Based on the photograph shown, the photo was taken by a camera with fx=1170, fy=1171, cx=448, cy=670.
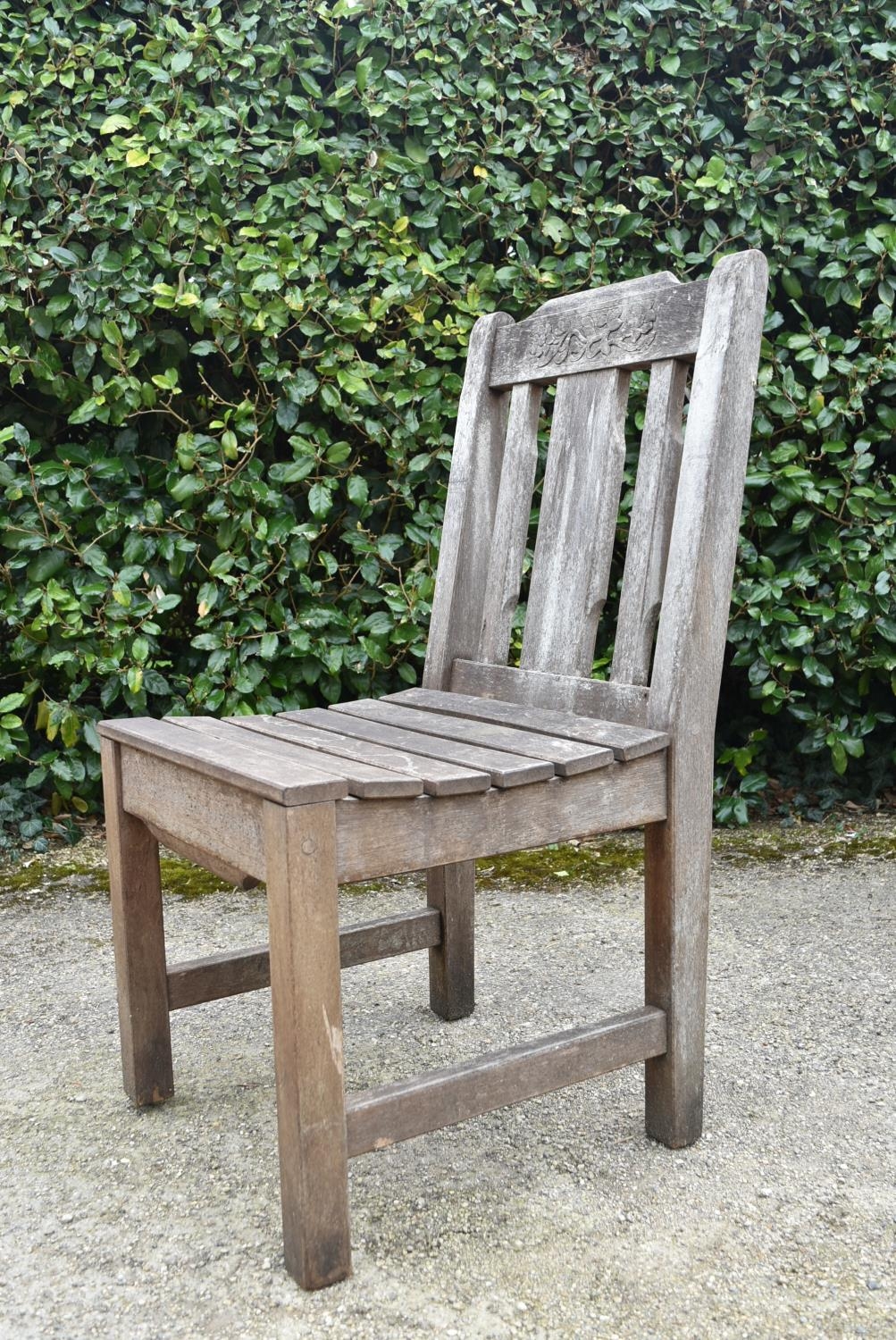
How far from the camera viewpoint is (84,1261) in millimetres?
1446

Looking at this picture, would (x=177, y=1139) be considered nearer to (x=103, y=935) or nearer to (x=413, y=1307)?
(x=413, y=1307)

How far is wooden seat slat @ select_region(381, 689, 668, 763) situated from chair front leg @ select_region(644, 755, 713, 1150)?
7 cm

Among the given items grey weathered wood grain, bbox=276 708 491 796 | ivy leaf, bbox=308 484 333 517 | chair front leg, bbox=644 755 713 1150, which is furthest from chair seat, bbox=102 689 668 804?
ivy leaf, bbox=308 484 333 517

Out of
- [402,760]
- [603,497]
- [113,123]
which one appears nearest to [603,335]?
[603,497]

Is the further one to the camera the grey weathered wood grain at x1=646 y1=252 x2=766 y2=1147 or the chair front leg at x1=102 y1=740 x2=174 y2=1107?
the chair front leg at x1=102 y1=740 x2=174 y2=1107

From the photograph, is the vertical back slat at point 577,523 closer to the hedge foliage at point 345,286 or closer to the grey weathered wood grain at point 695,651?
the grey weathered wood grain at point 695,651

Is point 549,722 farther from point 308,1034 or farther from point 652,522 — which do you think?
point 308,1034

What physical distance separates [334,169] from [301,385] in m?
0.55

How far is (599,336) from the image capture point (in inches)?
74.5

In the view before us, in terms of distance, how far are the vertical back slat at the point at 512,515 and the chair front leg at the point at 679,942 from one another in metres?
0.50

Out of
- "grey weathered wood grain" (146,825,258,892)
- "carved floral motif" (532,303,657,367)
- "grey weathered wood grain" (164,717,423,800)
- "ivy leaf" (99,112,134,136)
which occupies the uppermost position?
"ivy leaf" (99,112,134,136)

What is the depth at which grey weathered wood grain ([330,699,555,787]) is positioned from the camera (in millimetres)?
1466

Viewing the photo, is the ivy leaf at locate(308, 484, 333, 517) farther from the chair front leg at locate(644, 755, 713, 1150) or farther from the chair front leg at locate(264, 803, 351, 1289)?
the chair front leg at locate(264, 803, 351, 1289)

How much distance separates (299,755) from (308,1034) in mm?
368
